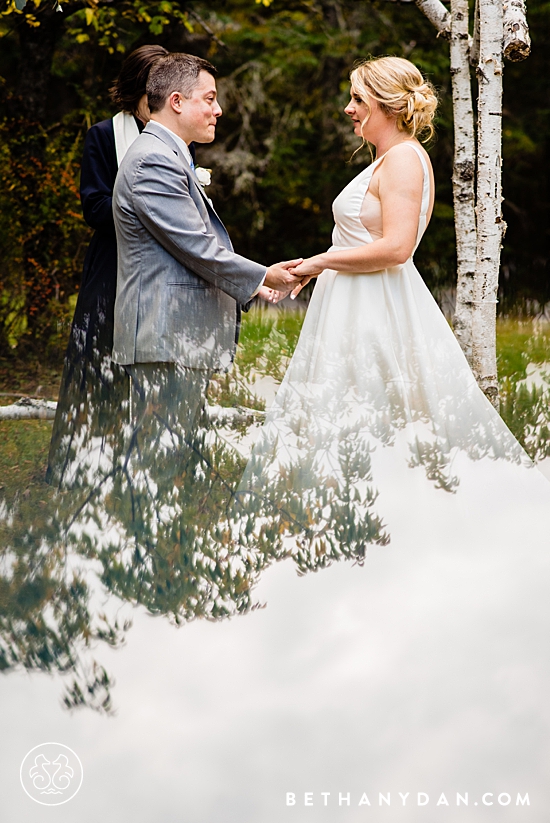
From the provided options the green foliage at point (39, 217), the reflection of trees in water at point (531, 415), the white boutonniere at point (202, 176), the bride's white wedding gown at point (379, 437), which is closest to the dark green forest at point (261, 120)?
the green foliage at point (39, 217)

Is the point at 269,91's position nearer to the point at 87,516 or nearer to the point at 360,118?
the point at 360,118

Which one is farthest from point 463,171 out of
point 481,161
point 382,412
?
point 382,412

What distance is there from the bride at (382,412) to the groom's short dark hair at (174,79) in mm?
435

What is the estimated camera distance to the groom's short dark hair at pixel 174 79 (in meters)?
2.07

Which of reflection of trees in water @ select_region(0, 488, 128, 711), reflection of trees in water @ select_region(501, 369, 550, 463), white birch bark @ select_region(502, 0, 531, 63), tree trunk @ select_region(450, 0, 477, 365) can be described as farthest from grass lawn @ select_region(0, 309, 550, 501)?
white birch bark @ select_region(502, 0, 531, 63)

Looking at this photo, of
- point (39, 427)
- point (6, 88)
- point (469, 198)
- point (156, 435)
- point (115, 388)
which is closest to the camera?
point (156, 435)

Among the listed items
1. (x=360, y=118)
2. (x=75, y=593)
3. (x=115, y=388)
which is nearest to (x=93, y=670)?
(x=75, y=593)

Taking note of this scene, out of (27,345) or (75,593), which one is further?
(27,345)

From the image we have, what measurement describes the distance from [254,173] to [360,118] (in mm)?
7159

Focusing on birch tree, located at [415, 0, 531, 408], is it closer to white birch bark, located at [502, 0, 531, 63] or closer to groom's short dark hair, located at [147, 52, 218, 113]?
white birch bark, located at [502, 0, 531, 63]

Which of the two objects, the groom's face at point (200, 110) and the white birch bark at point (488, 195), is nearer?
the groom's face at point (200, 110)

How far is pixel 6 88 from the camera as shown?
586 centimetres

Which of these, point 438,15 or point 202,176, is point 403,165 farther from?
point 438,15

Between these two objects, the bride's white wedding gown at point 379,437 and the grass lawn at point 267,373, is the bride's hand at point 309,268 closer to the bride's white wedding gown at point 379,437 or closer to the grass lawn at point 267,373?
the bride's white wedding gown at point 379,437
